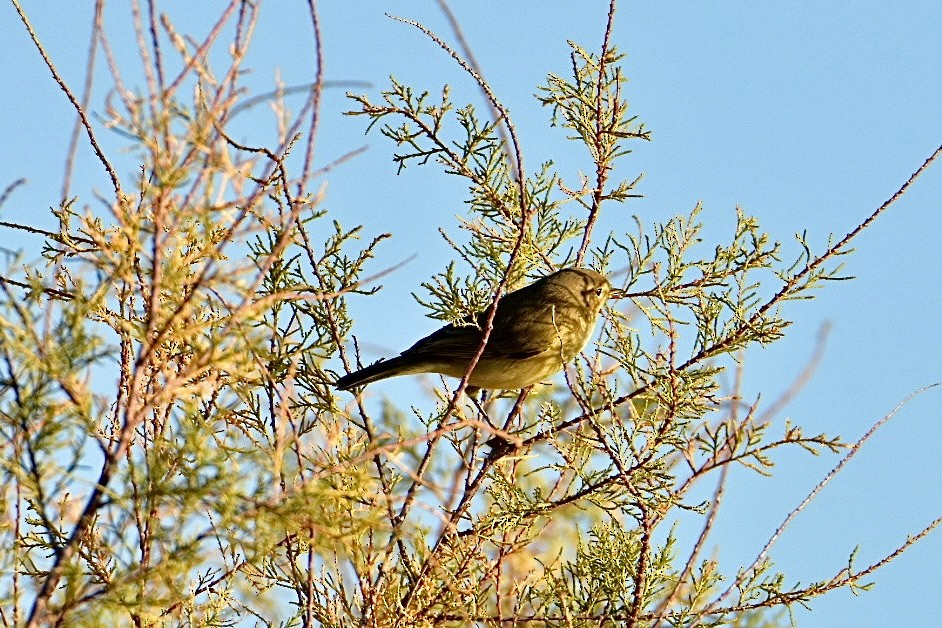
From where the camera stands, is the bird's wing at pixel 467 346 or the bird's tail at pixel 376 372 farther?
the bird's wing at pixel 467 346

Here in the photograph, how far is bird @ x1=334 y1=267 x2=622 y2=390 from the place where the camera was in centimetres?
489

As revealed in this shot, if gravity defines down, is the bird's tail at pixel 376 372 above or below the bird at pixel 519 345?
below

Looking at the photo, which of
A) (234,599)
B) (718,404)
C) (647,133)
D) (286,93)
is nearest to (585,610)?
(718,404)

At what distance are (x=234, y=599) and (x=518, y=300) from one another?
7.91ft

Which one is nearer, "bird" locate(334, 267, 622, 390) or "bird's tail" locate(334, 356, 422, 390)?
"bird's tail" locate(334, 356, 422, 390)

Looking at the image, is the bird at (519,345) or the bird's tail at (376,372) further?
the bird at (519,345)

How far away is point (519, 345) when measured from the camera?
5.06 m

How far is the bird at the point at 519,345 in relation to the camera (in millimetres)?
4887

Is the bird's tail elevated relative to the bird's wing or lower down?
lower down

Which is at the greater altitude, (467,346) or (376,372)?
(467,346)

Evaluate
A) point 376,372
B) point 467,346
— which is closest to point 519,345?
point 467,346

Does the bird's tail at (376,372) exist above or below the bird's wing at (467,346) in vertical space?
below

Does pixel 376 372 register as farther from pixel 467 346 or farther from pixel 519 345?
pixel 519 345

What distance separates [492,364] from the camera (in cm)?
498
